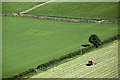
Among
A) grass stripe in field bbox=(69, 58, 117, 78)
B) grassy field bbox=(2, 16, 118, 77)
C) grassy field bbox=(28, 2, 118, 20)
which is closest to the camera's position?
grass stripe in field bbox=(69, 58, 117, 78)

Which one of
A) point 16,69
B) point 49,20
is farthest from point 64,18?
point 16,69

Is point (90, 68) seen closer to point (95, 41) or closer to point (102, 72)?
point (102, 72)

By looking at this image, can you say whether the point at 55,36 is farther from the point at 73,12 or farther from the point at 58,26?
the point at 73,12

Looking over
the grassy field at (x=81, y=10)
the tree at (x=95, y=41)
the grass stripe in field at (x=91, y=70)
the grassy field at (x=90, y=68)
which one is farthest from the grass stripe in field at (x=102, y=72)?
the grassy field at (x=81, y=10)

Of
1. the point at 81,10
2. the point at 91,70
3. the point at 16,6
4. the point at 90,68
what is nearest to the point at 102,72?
the point at 91,70

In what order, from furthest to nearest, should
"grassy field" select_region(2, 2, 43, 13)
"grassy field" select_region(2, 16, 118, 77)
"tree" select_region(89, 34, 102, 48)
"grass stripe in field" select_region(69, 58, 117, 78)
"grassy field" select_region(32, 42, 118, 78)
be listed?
"grassy field" select_region(2, 2, 43, 13) < "tree" select_region(89, 34, 102, 48) < "grassy field" select_region(2, 16, 118, 77) < "grass stripe in field" select_region(69, 58, 117, 78) < "grassy field" select_region(32, 42, 118, 78)

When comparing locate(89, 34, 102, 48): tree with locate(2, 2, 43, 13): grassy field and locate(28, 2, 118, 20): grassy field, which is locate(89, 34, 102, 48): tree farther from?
locate(2, 2, 43, 13): grassy field

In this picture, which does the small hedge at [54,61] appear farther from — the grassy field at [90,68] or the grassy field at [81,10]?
the grassy field at [81,10]

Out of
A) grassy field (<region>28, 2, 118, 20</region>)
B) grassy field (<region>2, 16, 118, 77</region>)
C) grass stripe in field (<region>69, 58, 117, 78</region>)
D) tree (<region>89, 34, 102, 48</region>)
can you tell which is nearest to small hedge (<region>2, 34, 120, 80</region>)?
tree (<region>89, 34, 102, 48</region>)
